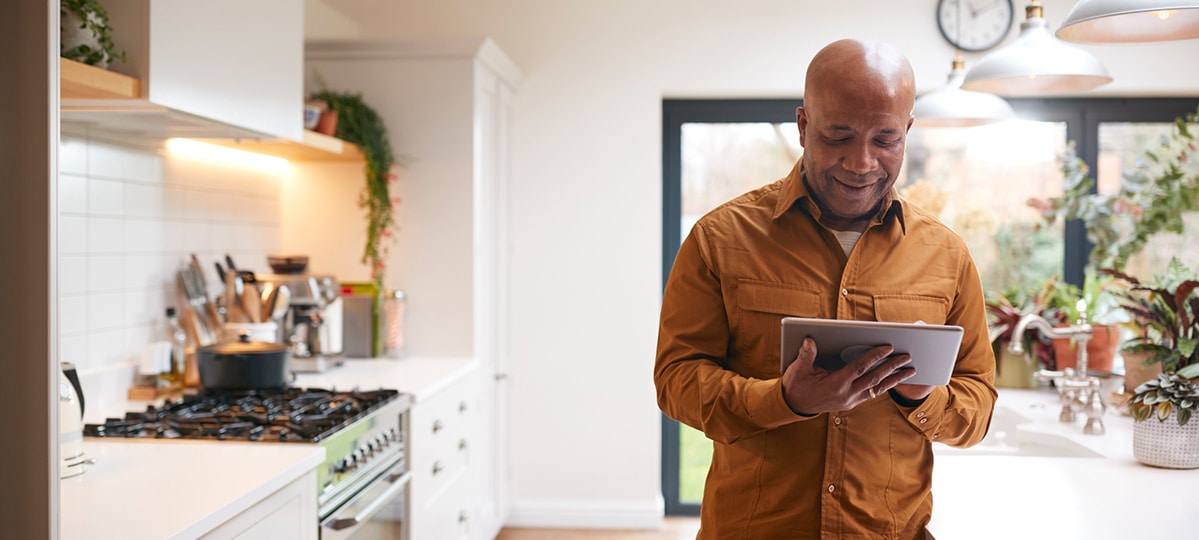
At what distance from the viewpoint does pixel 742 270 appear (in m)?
1.59

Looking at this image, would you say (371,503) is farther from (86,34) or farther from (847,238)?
(847,238)

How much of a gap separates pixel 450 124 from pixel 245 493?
84.4 inches

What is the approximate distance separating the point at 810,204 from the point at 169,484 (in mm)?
1237

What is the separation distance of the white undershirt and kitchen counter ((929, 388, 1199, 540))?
0.48 meters

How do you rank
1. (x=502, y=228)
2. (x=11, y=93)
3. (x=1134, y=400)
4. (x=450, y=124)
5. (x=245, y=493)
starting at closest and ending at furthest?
(x=11, y=93)
(x=245, y=493)
(x=1134, y=400)
(x=450, y=124)
(x=502, y=228)

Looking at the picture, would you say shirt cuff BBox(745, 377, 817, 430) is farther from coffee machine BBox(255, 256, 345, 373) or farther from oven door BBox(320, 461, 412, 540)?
coffee machine BBox(255, 256, 345, 373)

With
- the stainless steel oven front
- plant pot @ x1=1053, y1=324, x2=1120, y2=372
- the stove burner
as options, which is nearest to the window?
plant pot @ x1=1053, y1=324, x2=1120, y2=372

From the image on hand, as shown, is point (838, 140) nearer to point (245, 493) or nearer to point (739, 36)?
point (245, 493)

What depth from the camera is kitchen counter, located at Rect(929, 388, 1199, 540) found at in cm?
161

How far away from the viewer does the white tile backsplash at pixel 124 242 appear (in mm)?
2473

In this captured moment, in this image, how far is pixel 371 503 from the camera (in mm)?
2430

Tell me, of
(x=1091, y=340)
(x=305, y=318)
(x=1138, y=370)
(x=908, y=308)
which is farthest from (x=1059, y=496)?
(x=305, y=318)

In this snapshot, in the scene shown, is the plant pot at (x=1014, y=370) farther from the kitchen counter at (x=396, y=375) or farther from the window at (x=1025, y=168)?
the kitchen counter at (x=396, y=375)

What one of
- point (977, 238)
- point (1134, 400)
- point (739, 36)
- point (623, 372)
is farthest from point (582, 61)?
point (1134, 400)
